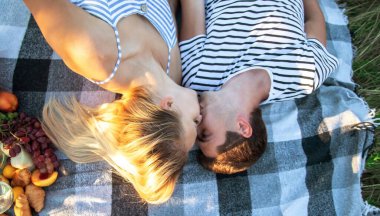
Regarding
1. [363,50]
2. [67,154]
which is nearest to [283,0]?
[363,50]

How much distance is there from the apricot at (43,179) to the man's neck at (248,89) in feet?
2.67

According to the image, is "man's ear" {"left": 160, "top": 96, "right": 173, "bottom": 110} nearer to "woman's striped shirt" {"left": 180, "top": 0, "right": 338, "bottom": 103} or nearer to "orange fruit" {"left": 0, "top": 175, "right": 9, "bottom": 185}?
"woman's striped shirt" {"left": 180, "top": 0, "right": 338, "bottom": 103}

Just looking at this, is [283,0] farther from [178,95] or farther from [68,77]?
[68,77]

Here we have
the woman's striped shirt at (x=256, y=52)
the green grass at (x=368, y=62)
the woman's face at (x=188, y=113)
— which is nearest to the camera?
the woman's face at (x=188, y=113)

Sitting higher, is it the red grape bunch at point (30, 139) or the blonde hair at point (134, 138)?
the blonde hair at point (134, 138)

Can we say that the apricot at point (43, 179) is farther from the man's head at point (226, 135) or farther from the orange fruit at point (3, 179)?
the man's head at point (226, 135)

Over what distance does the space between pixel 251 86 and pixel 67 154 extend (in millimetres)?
871

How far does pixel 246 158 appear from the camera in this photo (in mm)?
1662

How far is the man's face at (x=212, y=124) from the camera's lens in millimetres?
1626

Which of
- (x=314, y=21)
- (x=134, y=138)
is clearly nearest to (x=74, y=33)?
(x=134, y=138)

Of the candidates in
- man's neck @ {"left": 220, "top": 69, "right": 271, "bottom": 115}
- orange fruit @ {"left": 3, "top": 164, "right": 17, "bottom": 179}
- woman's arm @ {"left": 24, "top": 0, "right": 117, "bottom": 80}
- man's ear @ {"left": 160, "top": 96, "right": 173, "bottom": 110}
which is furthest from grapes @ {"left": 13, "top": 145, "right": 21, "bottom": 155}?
man's neck @ {"left": 220, "top": 69, "right": 271, "bottom": 115}

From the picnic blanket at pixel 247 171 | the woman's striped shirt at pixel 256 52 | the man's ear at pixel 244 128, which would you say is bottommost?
the picnic blanket at pixel 247 171

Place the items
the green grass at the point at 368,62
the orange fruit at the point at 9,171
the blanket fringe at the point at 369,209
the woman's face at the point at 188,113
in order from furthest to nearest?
the green grass at the point at 368,62 → the blanket fringe at the point at 369,209 → the orange fruit at the point at 9,171 → the woman's face at the point at 188,113

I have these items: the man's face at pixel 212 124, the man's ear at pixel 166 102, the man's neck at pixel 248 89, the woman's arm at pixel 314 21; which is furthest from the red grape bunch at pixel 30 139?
the woman's arm at pixel 314 21
